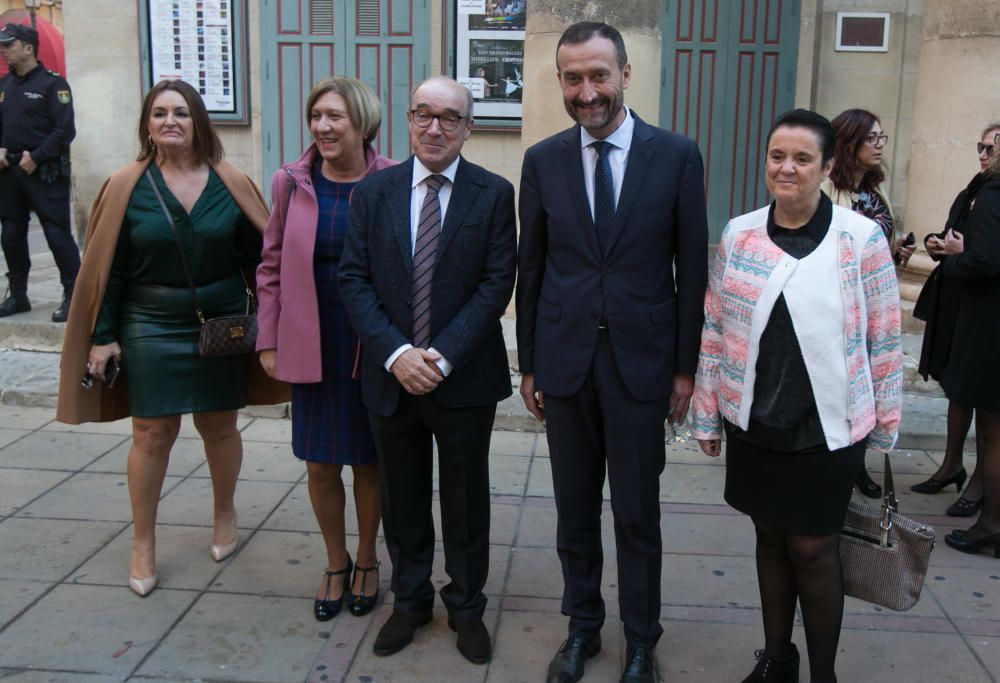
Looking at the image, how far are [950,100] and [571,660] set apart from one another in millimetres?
4704

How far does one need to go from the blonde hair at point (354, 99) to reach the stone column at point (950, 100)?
169 inches

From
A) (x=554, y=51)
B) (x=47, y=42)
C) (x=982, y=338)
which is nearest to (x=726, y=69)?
(x=554, y=51)

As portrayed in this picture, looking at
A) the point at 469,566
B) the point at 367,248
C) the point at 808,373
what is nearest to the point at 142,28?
the point at 367,248

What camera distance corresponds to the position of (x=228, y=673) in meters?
3.31

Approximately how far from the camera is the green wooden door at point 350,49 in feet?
→ 25.7

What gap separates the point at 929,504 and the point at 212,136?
3678 millimetres

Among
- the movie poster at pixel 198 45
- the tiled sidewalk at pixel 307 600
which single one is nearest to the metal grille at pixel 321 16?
the movie poster at pixel 198 45

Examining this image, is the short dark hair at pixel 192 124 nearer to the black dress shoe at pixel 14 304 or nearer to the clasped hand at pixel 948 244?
the clasped hand at pixel 948 244

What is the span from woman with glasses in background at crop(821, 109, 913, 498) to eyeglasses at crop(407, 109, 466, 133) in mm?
2097

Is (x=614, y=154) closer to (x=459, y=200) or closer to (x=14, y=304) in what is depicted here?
(x=459, y=200)

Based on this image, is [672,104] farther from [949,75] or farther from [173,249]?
[173,249]

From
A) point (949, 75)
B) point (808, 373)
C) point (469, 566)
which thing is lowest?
point (469, 566)

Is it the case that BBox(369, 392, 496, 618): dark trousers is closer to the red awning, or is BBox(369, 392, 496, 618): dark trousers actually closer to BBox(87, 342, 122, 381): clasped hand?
BBox(87, 342, 122, 381): clasped hand

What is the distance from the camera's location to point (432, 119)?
3188 millimetres
